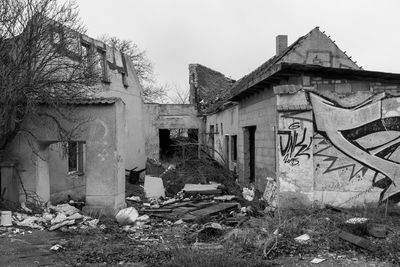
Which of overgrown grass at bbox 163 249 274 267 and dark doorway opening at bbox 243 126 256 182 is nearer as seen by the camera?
overgrown grass at bbox 163 249 274 267

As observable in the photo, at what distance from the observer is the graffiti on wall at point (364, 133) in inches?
370

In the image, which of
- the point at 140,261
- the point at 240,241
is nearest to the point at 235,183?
the point at 240,241

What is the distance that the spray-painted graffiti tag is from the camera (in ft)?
30.9

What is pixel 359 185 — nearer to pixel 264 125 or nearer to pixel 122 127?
pixel 264 125

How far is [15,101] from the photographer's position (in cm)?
999

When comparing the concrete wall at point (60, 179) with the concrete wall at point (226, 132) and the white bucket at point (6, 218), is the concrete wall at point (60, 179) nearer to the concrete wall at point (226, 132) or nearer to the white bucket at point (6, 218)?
the white bucket at point (6, 218)

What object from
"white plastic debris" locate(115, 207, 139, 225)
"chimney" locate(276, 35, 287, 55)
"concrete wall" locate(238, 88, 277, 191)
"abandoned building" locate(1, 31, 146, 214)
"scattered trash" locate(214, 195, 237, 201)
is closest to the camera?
"white plastic debris" locate(115, 207, 139, 225)

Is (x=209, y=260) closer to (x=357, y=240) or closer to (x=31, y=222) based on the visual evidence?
(x=357, y=240)

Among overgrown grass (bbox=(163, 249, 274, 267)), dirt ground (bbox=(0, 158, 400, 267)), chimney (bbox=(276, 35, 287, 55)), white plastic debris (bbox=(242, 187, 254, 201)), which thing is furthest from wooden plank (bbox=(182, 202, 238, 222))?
chimney (bbox=(276, 35, 287, 55))

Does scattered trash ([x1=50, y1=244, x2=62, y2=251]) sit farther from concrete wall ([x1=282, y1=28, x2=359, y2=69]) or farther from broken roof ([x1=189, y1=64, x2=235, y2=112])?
broken roof ([x1=189, y1=64, x2=235, y2=112])

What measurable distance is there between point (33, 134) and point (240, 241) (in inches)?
253

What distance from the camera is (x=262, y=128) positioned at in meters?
12.1

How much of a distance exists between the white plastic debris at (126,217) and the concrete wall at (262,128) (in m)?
3.61

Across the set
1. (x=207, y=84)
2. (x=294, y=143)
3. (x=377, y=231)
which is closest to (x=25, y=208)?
(x=294, y=143)
